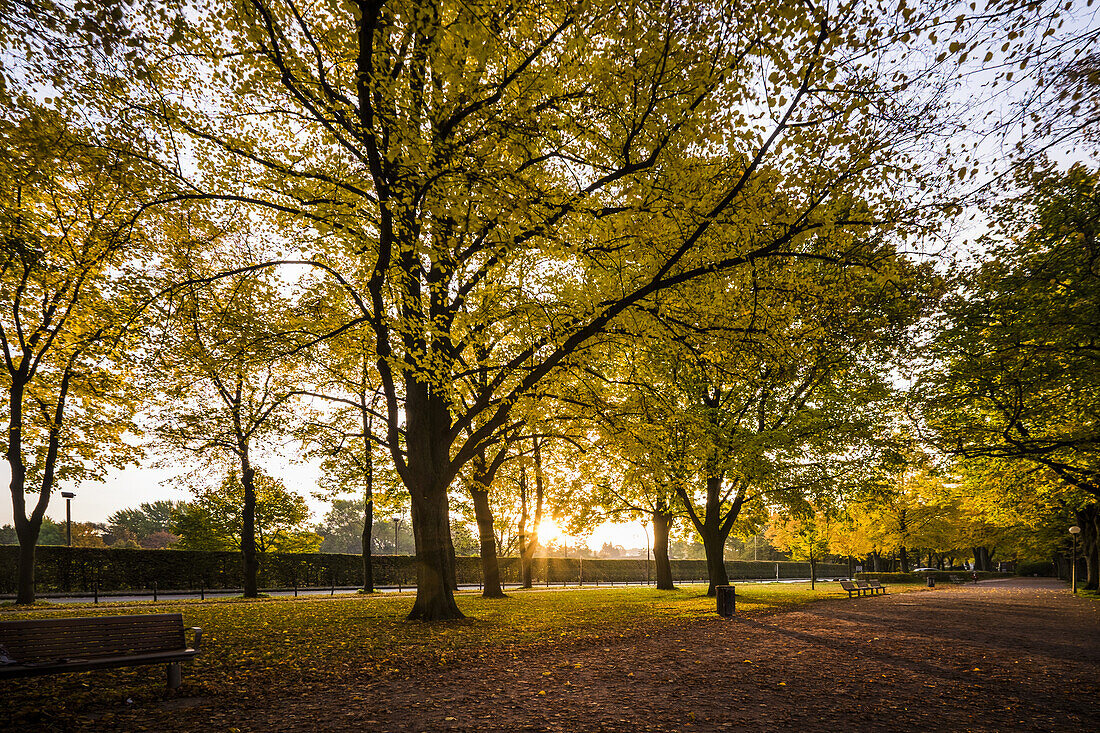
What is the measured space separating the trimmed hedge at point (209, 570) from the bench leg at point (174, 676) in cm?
2430

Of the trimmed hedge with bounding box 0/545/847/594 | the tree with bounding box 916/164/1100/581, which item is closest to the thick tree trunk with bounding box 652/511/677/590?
the tree with bounding box 916/164/1100/581

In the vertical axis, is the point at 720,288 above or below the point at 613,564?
above

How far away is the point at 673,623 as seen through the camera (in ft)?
42.1

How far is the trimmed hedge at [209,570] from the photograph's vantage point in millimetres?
24016

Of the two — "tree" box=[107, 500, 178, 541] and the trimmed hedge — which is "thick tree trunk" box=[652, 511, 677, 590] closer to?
the trimmed hedge

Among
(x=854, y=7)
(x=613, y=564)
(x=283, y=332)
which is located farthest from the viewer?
(x=613, y=564)

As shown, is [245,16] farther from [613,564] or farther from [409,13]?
[613,564]

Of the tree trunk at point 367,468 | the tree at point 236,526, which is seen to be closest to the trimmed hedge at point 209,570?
the tree trunk at point 367,468

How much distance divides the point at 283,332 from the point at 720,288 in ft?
30.4

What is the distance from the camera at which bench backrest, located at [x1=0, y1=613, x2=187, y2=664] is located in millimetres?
5250

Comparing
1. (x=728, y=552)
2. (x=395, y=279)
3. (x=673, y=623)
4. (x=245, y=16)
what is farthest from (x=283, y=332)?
(x=728, y=552)

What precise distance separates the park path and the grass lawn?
0.76 m

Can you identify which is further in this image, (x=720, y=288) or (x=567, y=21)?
(x=720, y=288)

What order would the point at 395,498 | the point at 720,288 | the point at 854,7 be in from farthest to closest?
the point at 395,498, the point at 720,288, the point at 854,7
